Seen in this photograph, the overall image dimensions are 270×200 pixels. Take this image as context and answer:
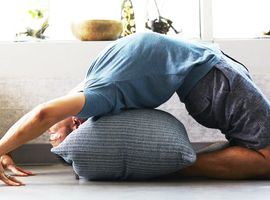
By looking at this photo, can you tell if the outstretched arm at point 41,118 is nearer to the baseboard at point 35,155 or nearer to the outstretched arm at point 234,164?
the outstretched arm at point 234,164

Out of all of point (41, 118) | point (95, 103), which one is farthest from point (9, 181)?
point (95, 103)

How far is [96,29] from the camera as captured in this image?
2.98 meters

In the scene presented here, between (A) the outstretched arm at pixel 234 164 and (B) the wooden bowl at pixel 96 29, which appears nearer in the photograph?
(A) the outstretched arm at pixel 234 164

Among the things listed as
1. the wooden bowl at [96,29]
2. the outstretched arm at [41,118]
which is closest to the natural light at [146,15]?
the wooden bowl at [96,29]

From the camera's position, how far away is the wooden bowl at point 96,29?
9.77ft

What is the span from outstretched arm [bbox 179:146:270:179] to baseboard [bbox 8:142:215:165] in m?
1.05

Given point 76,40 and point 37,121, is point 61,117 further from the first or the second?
point 76,40

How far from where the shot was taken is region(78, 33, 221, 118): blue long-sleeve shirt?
2016mm

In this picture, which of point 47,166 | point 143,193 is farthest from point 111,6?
point 143,193

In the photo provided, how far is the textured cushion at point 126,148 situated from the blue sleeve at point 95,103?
55 mm

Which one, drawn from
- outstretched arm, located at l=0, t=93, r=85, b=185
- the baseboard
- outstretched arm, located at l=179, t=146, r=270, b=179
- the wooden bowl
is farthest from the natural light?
outstretched arm, located at l=0, t=93, r=85, b=185

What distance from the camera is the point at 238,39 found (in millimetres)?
3012

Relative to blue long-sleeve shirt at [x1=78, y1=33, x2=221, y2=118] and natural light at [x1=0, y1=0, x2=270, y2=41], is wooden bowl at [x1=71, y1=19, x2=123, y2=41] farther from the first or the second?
blue long-sleeve shirt at [x1=78, y1=33, x2=221, y2=118]

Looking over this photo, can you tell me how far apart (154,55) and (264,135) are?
0.53 m
